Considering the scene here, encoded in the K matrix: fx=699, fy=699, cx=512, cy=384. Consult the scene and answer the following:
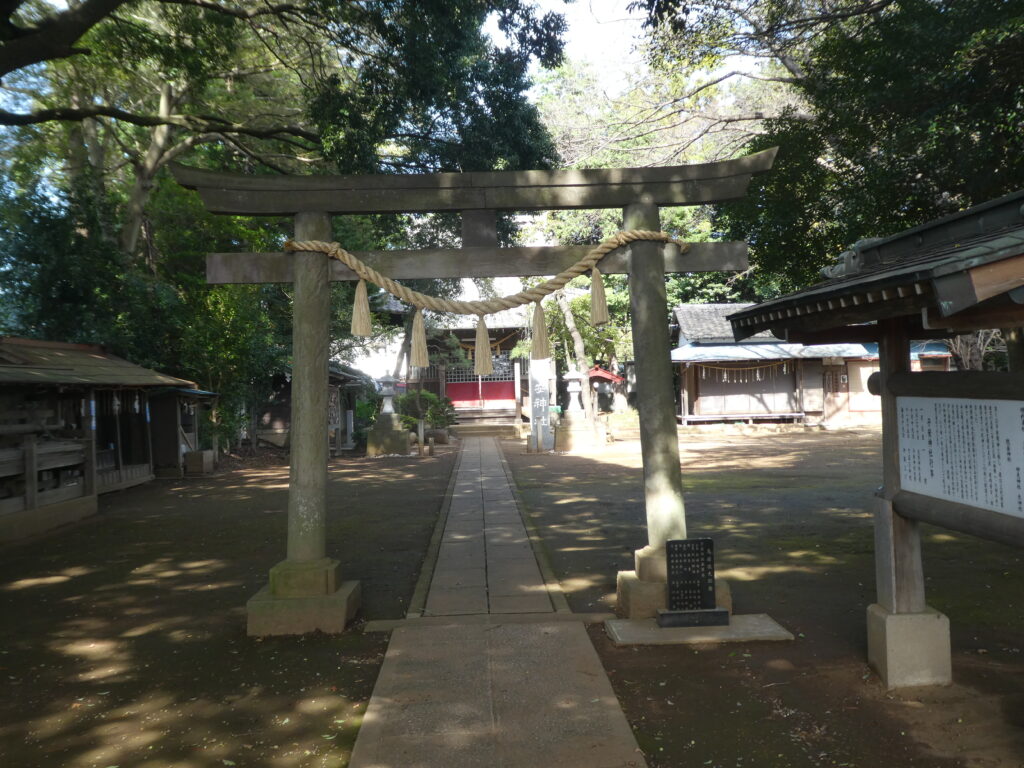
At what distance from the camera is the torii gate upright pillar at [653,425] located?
18.2ft

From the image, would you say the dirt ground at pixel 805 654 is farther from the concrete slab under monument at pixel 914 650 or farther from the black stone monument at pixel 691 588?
the black stone monument at pixel 691 588

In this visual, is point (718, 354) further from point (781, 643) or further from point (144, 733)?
point (144, 733)

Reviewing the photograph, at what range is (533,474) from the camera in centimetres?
1606

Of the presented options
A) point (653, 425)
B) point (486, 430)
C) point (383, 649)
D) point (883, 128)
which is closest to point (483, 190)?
point (653, 425)

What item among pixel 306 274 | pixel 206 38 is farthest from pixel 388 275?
pixel 206 38

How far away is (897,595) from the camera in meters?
4.35

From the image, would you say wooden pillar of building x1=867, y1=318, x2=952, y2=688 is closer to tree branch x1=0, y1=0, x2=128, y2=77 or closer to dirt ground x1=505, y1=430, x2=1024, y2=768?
dirt ground x1=505, y1=430, x2=1024, y2=768

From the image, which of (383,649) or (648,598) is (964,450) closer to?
(648,598)

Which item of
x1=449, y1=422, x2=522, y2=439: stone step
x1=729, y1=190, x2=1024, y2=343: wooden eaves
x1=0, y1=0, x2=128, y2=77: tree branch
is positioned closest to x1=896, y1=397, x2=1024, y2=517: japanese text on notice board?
x1=729, y1=190, x2=1024, y2=343: wooden eaves

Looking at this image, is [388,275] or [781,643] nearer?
[781,643]

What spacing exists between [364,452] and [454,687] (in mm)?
18962

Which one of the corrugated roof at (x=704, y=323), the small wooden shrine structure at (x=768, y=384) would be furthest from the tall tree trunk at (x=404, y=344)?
the corrugated roof at (x=704, y=323)

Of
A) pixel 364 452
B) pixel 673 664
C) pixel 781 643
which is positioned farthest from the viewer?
pixel 364 452

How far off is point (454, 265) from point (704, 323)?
77.1 feet
